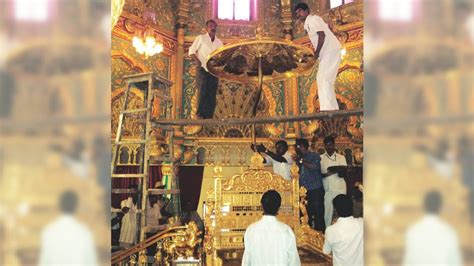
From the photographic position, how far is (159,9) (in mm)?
12109

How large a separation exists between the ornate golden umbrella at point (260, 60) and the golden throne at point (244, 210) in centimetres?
100

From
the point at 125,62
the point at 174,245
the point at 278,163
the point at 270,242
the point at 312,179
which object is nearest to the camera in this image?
the point at 270,242

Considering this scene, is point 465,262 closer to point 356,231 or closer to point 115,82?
point 356,231

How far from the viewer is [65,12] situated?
187 cm

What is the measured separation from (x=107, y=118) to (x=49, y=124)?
20 cm

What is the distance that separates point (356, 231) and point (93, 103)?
329 cm

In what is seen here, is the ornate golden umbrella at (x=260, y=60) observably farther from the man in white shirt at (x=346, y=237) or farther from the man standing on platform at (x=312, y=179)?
the man in white shirt at (x=346, y=237)

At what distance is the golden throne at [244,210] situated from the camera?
6672 millimetres

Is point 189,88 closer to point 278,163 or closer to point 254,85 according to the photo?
point 254,85

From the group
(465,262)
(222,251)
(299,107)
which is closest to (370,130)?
(465,262)

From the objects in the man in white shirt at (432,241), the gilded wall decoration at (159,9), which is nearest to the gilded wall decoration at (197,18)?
the gilded wall decoration at (159,9)

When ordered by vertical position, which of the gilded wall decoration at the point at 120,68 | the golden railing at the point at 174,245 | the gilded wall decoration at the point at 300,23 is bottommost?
the golden railing at the point at 174,245

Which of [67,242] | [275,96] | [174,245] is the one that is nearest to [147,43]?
[275,96]

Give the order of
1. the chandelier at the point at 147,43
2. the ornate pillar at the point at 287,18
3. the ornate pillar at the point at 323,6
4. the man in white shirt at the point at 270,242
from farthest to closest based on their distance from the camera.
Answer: the ornate pillar at the point at 287,18 < the ornate pillar at the point at 323,6 < the chandelier at the point at 147,43 < the man in white shirt at the point at 270,242
